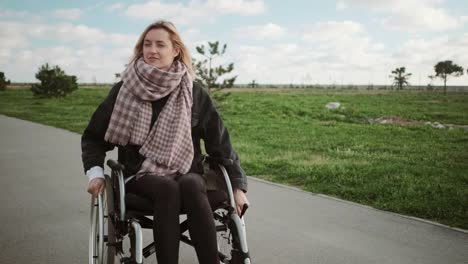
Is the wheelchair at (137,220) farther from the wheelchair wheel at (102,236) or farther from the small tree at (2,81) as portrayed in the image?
the small tree at (2,81)

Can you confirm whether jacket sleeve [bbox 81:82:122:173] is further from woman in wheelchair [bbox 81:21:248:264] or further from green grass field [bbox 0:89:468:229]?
green grass field [bbox 0:89:468:229]

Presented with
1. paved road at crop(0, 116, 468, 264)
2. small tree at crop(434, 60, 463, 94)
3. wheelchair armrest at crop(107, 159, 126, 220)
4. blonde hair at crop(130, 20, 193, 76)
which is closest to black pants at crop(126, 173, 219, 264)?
wheelchair armrest at crop(107, 159, 126, 220)

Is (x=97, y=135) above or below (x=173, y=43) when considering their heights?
below

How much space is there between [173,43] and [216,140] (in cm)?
71

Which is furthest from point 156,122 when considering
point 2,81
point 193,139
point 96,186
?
point 2,81

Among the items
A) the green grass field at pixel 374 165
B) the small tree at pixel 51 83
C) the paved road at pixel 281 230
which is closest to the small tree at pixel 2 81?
the small tree at pixel 51 83

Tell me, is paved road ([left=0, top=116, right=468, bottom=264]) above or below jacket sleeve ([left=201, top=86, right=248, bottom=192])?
below

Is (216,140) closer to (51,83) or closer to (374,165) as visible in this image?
(374,165)

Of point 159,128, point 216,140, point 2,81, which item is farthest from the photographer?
point 2,81

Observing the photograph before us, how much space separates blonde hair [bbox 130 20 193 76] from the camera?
2957mm

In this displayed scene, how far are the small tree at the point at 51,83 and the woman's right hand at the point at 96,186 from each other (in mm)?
42884

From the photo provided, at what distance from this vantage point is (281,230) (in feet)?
13.9

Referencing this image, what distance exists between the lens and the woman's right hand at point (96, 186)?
2.70 metres

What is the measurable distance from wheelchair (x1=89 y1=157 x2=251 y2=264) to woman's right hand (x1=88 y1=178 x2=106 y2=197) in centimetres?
5
